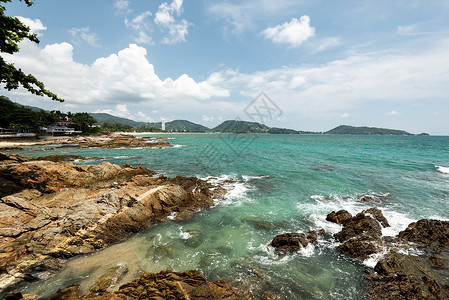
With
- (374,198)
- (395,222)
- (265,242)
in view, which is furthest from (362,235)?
(374,198)

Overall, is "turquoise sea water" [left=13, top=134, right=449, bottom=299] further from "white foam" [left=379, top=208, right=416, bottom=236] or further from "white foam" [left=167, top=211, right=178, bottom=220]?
"white foam" [left=167, top=211, right=178, bottom=220]

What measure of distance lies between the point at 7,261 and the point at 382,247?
19872mm

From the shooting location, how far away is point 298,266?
9266 millimetres

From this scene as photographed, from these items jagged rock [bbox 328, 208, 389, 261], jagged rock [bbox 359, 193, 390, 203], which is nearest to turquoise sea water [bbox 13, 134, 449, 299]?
jagged rock [bbox 359, 193, 390, 203]

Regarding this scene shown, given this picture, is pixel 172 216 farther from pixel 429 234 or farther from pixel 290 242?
pixel 429 234

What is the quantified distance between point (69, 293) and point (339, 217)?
17.0m

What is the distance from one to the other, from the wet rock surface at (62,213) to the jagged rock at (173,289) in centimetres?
482

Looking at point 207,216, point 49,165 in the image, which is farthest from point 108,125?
point 207,216

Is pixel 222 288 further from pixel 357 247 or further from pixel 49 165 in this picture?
pixel 49 165

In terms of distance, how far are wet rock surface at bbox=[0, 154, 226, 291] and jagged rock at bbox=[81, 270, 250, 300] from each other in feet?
15.8

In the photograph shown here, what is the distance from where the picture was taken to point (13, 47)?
9906mm

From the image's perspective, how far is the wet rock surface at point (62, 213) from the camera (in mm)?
8759

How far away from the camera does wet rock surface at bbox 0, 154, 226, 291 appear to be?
8.76m

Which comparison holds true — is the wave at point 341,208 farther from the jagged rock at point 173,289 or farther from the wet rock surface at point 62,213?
the jagged rock at point 173,289
